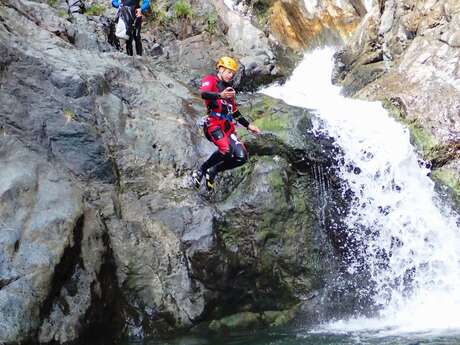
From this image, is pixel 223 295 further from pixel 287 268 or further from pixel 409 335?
pixel 409 335

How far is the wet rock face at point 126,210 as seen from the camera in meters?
7.90

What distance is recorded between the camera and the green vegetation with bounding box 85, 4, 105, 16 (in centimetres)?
1893

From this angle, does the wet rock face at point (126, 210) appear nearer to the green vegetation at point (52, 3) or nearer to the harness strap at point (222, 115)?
the harness strap at point (222, 115)

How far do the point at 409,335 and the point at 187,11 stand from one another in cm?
1506

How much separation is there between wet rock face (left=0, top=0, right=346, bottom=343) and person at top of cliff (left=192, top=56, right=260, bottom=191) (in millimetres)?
713

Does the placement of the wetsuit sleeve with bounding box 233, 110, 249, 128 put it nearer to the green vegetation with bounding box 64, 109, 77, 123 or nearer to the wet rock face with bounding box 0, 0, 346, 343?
the wet rock face with bounding box 0, 0, 346, 343

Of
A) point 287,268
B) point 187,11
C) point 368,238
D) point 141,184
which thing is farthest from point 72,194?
point 187,11

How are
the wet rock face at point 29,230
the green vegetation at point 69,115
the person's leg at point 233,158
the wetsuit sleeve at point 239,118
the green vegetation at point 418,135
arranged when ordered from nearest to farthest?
the wet rock face at point 29,230
the person's leg at point 233,158
the wetsuit sleeve at point 239,118
the green vegetation at point 69,115
the green vegetation at point 418,135

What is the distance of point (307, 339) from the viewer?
8773mm

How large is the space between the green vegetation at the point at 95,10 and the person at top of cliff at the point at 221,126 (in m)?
11.0

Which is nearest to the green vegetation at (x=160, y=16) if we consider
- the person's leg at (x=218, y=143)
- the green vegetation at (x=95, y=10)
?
the green vegetation at (x=95, y=10)

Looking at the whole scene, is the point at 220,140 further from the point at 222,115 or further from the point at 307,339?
the point at 307,339

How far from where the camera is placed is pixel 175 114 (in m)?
11.6

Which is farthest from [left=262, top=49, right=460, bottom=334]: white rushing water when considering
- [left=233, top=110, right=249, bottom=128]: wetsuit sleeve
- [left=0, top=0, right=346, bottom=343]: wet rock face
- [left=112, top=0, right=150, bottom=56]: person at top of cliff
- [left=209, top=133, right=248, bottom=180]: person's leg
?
[left=112, top=0, right=150, bottom=56]: person at top of cliff
